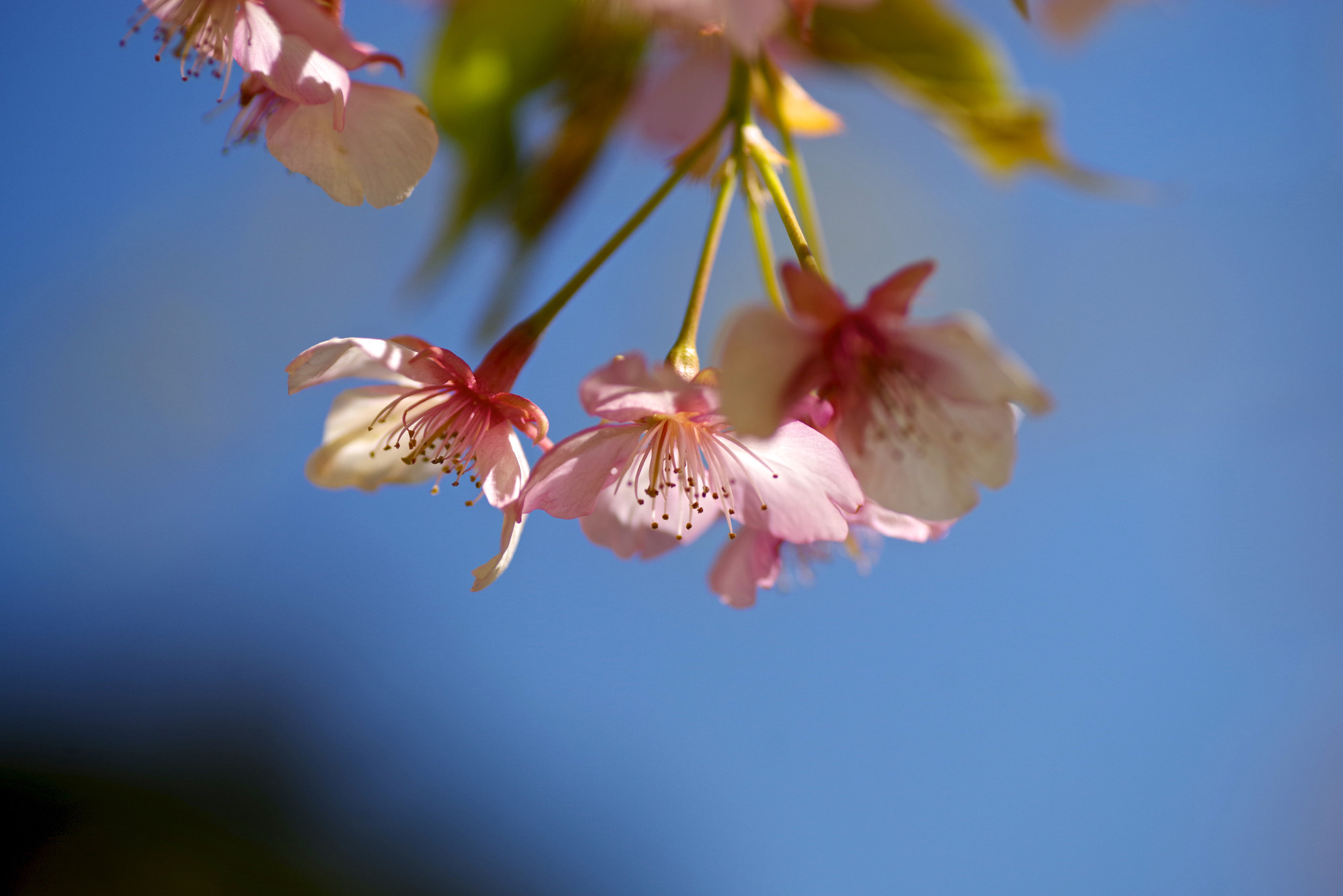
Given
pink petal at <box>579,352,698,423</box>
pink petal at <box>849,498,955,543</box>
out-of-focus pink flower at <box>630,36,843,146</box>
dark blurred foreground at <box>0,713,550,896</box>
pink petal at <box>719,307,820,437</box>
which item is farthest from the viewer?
dark blurred foreground at <box>0,713,550,896</box>

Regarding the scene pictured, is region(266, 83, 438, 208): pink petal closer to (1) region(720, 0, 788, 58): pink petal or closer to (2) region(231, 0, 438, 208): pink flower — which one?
(2) region(231, 0, 438, 208): pink flower

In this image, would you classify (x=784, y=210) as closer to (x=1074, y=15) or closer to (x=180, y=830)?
(x=1074, y=15)

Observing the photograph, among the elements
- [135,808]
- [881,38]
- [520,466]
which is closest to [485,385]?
[520,466]

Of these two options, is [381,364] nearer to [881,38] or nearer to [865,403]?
[865,403]

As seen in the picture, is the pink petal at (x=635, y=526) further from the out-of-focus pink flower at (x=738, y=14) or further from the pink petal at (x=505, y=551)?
the out-of-focus pink flower at (x=738, y=14)

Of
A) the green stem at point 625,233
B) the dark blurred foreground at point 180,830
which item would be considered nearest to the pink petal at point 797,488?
the green stem at point 625,233

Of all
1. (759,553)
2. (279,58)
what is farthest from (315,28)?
(759,553)

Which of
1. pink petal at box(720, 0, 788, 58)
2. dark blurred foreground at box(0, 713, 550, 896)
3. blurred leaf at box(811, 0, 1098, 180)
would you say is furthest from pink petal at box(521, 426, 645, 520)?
dark blurred foreground at box(0, 713, 550, 896)
